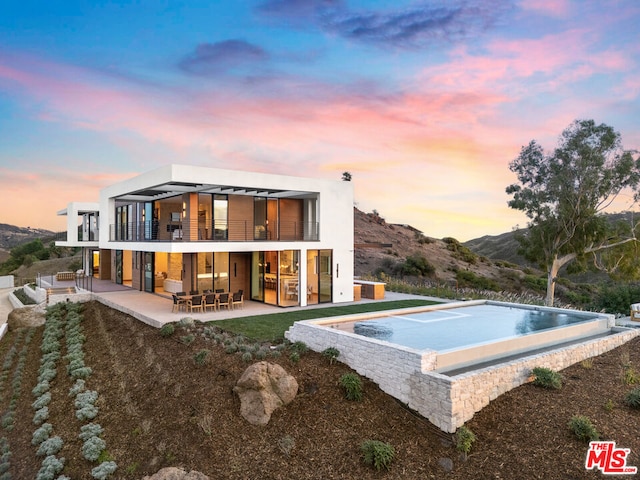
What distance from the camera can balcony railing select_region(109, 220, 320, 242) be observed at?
54.2 feet

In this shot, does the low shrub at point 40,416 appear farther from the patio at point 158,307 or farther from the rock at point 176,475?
the rock at point 176,475

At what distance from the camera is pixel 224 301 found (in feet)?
52.7

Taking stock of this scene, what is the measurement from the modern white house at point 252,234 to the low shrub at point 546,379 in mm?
9830

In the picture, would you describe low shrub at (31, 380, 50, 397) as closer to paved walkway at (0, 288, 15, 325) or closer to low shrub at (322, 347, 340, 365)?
low shrub at (322, 347, 340, 365)

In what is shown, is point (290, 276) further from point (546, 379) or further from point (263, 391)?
point (546, 379)

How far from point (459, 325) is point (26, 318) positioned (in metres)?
17.5

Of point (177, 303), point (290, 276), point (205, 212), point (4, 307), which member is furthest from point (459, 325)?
point (4, 307)

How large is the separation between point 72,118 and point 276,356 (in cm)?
1902

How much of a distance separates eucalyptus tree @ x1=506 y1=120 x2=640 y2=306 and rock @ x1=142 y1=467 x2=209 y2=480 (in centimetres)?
2050

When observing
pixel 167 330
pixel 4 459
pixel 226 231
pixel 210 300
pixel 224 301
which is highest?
pixel 226 231

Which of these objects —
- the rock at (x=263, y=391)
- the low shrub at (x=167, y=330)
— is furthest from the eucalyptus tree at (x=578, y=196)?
the low shrub at (x=167, y=330)

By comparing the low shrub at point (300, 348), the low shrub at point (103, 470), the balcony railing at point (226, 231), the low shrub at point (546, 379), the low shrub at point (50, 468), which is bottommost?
the low shrub at point (50, 468)

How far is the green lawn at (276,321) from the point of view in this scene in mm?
11805

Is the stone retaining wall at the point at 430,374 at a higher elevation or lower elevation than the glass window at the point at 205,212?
lower
